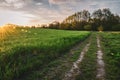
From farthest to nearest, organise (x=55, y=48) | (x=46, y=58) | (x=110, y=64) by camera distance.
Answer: (x=55, y=48) → (x=46, y=58) → (x=110, y=64)

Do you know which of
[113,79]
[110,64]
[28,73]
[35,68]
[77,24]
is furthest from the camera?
[77,24]

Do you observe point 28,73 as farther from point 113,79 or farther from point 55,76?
point 113,79

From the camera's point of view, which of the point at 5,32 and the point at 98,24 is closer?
the point at 5,32

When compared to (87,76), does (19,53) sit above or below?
above

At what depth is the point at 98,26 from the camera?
123 meters

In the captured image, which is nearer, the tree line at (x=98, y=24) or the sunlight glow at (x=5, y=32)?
the sunlight glow at (x=5, y=32)

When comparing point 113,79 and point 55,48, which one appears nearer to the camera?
point 113,79

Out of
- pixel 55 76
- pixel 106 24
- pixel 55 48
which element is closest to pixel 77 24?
pixel 106 24

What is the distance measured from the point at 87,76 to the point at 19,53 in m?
4.76

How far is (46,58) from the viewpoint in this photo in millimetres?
15078

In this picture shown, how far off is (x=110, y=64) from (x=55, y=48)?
6266 mm

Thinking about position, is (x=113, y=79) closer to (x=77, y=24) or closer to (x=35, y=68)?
(x=35, y=68)

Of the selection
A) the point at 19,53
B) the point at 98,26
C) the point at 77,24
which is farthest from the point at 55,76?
the point at 77,24

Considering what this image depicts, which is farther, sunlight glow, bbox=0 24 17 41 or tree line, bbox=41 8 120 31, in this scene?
tree line, bbox=41 8 120 31
